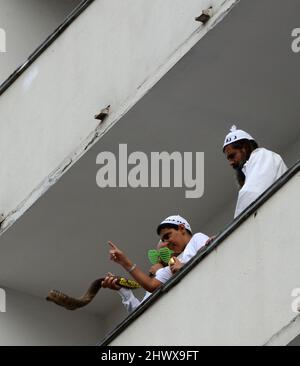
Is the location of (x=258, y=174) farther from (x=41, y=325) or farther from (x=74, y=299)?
(x=41, y=325)

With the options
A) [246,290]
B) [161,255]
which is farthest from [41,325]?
[246,290]

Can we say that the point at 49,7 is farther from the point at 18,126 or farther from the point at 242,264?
the point at 242,264

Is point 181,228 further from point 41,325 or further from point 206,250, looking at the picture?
point 41,325

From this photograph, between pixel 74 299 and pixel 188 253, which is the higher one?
pixel 74 299

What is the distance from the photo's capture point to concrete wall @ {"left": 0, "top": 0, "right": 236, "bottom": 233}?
15641mm

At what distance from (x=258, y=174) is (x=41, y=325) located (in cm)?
311

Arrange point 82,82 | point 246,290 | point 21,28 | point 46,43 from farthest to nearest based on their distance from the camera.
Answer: point 21,28 < point 46,43 < point 82,82 < point 246,290

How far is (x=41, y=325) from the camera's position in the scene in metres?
17.1

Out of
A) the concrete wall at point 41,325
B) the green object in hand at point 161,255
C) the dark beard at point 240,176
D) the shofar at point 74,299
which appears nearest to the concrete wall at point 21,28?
the concrete wall at point 41,325

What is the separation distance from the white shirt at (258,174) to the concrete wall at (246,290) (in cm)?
75

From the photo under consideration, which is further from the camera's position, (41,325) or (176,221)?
(41,325)

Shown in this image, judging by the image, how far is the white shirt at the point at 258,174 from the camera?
14.4m

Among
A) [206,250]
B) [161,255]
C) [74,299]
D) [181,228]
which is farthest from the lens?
[74,299]

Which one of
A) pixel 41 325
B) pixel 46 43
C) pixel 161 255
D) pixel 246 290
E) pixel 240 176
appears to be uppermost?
pixel 46 43
